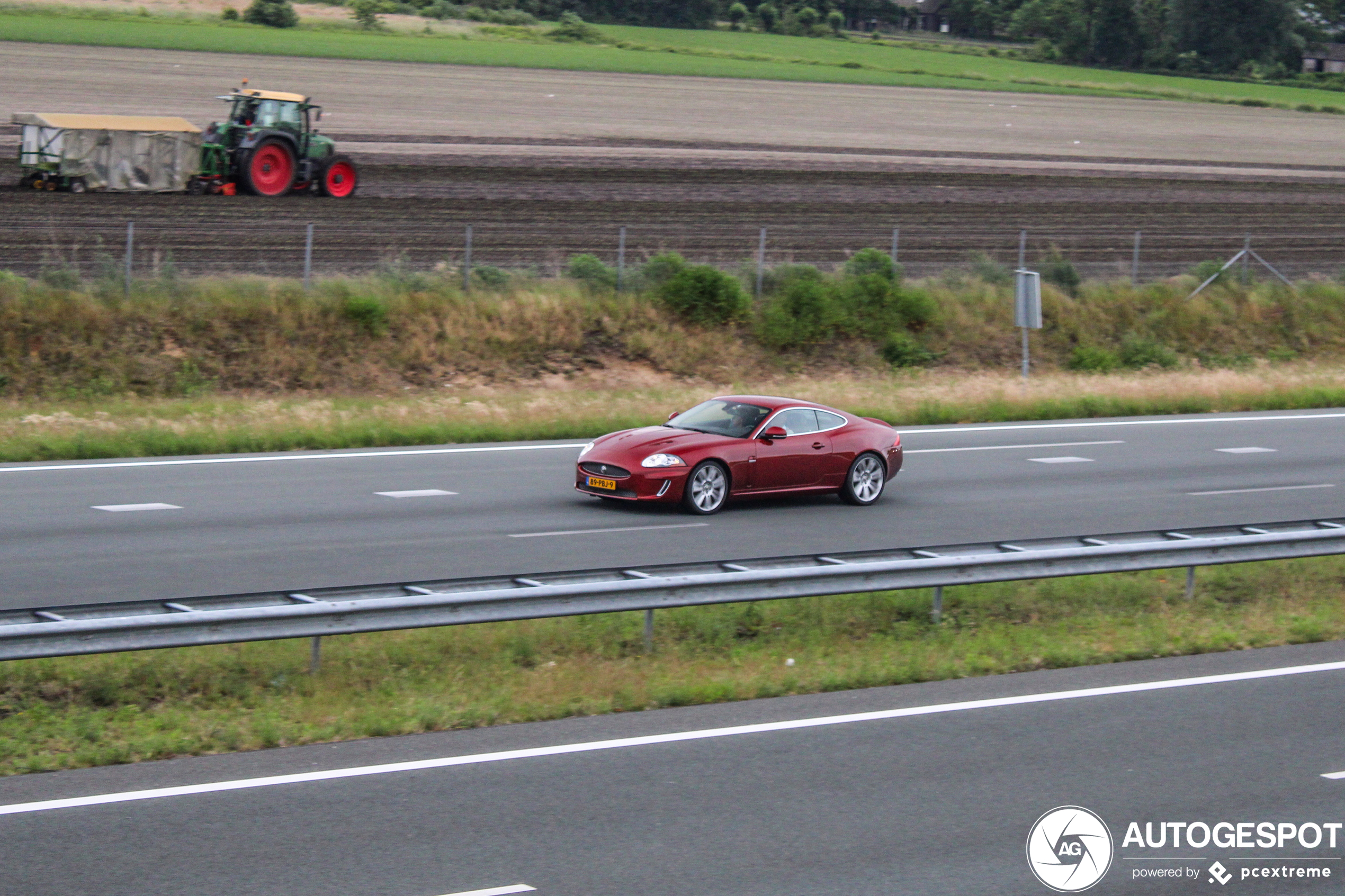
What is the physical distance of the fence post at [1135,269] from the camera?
123 ft

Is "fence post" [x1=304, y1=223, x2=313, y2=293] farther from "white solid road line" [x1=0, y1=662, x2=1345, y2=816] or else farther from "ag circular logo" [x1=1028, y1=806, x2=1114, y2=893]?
"ag circular logo" [x1=1028, y1=806, x2=1114, y2=893]

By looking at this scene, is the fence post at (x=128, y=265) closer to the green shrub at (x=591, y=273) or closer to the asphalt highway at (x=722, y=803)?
the green shrub at (x=591, y=273)

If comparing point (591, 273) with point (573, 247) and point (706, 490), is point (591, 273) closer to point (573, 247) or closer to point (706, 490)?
point (573, 247)

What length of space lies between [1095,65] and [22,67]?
75.4m

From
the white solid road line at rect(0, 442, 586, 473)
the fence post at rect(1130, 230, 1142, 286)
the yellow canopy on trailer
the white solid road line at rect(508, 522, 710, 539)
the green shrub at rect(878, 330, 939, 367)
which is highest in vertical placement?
the yellow canopy on trailer

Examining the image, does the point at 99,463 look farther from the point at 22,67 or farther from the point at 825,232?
the point at 22,67

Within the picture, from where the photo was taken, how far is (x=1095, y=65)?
10331cm

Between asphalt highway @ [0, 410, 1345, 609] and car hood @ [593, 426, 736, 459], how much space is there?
687mm

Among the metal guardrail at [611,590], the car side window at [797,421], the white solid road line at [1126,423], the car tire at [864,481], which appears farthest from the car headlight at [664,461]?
the white solid road line at [1126,423]

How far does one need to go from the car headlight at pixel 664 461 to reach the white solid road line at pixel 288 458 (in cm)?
563

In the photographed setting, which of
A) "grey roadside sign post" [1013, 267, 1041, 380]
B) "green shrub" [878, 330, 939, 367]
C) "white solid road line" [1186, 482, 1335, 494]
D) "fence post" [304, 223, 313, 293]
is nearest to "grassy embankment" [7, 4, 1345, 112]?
"fence post" [304, 223, 313, 293]

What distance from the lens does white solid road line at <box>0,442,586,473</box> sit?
19036mm

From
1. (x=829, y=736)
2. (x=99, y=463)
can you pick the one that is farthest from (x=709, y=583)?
(x=99, y=463)

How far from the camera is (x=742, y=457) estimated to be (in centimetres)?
1672
